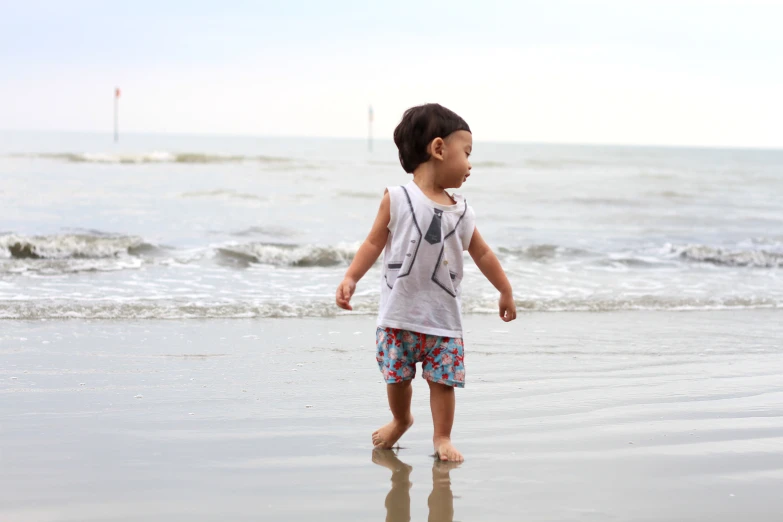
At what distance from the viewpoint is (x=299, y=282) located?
28.8 feet

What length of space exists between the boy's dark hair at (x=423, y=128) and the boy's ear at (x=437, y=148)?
0.07 ft

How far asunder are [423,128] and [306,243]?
32.1 feet

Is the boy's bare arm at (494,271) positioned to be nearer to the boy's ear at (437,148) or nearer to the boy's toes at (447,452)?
the boy's ear at (437,148)

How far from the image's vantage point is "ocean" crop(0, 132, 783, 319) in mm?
7531

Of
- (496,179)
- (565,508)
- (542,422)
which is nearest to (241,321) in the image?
(542,422)

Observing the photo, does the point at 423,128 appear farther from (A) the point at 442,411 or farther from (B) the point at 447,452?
(B) the point at 447,452

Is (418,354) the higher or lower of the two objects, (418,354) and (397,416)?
the higher

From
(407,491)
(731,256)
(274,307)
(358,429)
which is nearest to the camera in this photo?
(407,491)

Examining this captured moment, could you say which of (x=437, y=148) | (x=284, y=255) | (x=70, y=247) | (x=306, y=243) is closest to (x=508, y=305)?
(x=437, y=148)

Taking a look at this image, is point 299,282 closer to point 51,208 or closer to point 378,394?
point 378,394

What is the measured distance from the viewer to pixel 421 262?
10.2ft

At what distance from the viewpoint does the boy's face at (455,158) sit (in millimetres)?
3137

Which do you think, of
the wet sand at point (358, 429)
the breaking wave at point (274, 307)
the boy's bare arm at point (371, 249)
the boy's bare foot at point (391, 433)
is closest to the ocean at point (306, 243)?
the breaking wave at point (274, 307)

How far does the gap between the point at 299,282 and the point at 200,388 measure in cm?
→ 461
